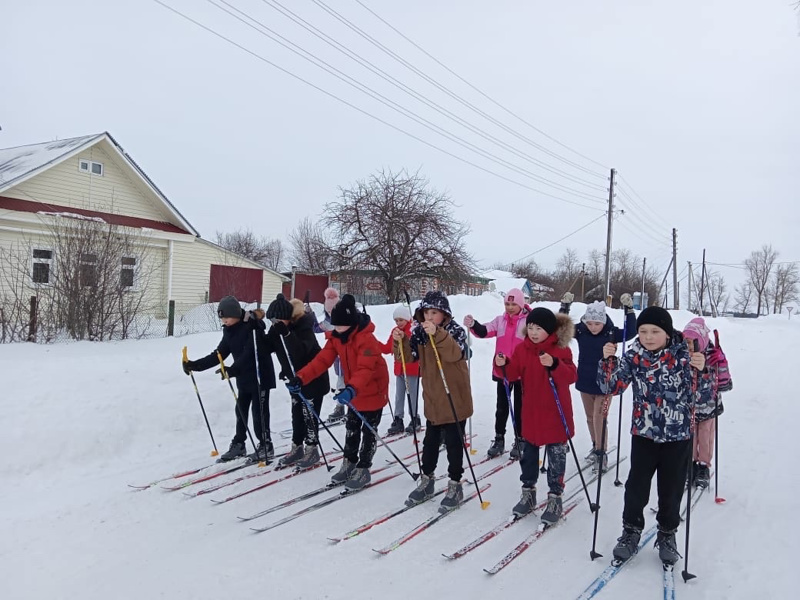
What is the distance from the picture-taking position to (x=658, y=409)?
3686 millimetres

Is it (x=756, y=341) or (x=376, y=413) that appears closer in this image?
(x=376, y=413)

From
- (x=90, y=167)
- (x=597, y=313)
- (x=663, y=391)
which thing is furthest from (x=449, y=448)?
(x=90, y=167)

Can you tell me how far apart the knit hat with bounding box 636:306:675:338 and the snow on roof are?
58.1ft

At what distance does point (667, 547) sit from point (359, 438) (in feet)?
9.44

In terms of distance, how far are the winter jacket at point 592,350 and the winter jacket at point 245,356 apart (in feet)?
11.5

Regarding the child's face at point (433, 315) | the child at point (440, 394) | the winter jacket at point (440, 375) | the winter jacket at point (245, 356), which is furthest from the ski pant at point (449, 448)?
the winter jacket at point (245, 356)

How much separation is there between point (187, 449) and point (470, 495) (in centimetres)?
351

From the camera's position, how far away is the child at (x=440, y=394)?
4.71 meters

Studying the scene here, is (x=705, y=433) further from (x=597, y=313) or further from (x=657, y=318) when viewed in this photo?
(x=657, y=318)

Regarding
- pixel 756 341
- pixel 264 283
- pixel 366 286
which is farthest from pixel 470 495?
pixel 756 341

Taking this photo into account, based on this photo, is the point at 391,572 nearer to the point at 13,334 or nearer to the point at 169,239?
the point at 13,334

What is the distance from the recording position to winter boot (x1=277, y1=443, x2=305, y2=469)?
5.66m

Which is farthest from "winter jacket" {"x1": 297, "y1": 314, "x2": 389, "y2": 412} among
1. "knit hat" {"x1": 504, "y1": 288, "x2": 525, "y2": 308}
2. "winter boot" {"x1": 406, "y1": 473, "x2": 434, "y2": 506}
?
"knit hat" {"x1": 504, "y1": 288, "x2": 525, "y2": 308}

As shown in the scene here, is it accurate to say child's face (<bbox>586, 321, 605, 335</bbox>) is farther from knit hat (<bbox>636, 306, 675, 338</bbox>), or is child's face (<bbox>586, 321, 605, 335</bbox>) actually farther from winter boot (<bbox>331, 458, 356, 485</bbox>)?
winter boot (<bbox>331, 458, 356, 485</bbox>)
